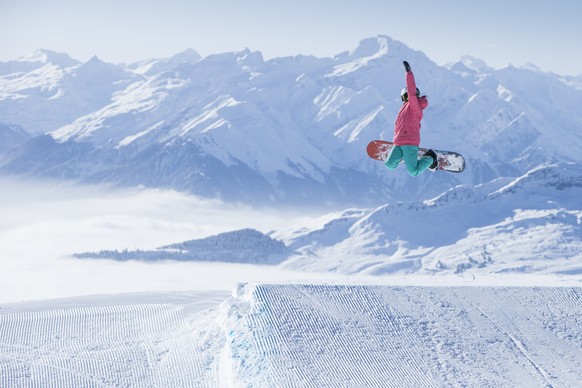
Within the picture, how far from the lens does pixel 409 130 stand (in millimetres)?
30500

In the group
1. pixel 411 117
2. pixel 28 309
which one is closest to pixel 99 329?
pixel 28 309

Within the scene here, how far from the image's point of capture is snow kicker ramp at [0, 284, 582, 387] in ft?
198

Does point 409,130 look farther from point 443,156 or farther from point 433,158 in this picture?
point 443,156

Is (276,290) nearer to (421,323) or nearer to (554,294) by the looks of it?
(421,323)

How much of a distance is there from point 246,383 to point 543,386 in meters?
24.5

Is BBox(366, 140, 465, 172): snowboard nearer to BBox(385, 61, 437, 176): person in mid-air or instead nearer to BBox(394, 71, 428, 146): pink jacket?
BBox(385, 61, 437, 176): person in mid-air

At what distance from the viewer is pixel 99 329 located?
72312mm

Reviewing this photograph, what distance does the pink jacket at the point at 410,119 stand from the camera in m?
29.8

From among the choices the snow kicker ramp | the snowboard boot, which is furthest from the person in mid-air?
the snow kicker ramp

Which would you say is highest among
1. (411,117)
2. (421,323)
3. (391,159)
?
(411,117)

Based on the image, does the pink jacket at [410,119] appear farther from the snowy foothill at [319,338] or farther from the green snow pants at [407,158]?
the snowy foothill at [319,338]

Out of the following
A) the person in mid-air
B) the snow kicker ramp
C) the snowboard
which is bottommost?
the snow kicker ramp

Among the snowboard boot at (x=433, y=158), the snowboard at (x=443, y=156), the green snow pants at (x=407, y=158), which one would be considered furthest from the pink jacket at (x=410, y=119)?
the snowboard at (x=443, y=156)

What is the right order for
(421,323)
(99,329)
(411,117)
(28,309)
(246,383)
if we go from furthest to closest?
(28,309)
(99,329)
(421,323)
(246,383)
(411,117)
